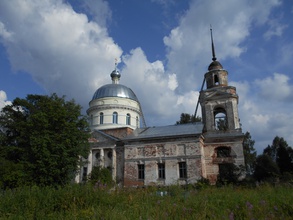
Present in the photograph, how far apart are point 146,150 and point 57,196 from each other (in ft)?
64.7

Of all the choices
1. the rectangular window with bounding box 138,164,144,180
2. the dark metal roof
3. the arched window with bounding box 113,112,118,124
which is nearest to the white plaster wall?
the arched window with bounding box 113,112,118,124

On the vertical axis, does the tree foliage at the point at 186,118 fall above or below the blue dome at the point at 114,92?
below

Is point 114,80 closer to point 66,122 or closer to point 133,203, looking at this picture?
point 66,122

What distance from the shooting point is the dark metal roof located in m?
27.4

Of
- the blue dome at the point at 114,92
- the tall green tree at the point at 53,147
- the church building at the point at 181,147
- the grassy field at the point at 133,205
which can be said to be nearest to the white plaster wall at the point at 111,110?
the blue dome at the point at 114,92

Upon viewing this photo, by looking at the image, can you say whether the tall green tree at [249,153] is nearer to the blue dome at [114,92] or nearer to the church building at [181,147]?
the church building at [181,147]

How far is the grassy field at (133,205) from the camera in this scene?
6.04 meters

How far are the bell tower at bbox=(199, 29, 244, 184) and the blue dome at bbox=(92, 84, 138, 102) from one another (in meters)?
12.7

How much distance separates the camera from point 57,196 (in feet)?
27.5

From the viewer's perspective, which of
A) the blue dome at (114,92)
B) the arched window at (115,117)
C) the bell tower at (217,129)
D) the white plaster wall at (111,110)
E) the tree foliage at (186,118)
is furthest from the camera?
the tree foliage at (186,118)

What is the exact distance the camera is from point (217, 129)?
28156 mm

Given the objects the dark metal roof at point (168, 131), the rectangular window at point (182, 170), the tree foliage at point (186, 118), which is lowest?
the rectangular window at point (182, 170)

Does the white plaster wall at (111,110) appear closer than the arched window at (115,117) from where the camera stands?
Yes

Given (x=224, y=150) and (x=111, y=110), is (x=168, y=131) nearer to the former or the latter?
(x=224, y=150)
